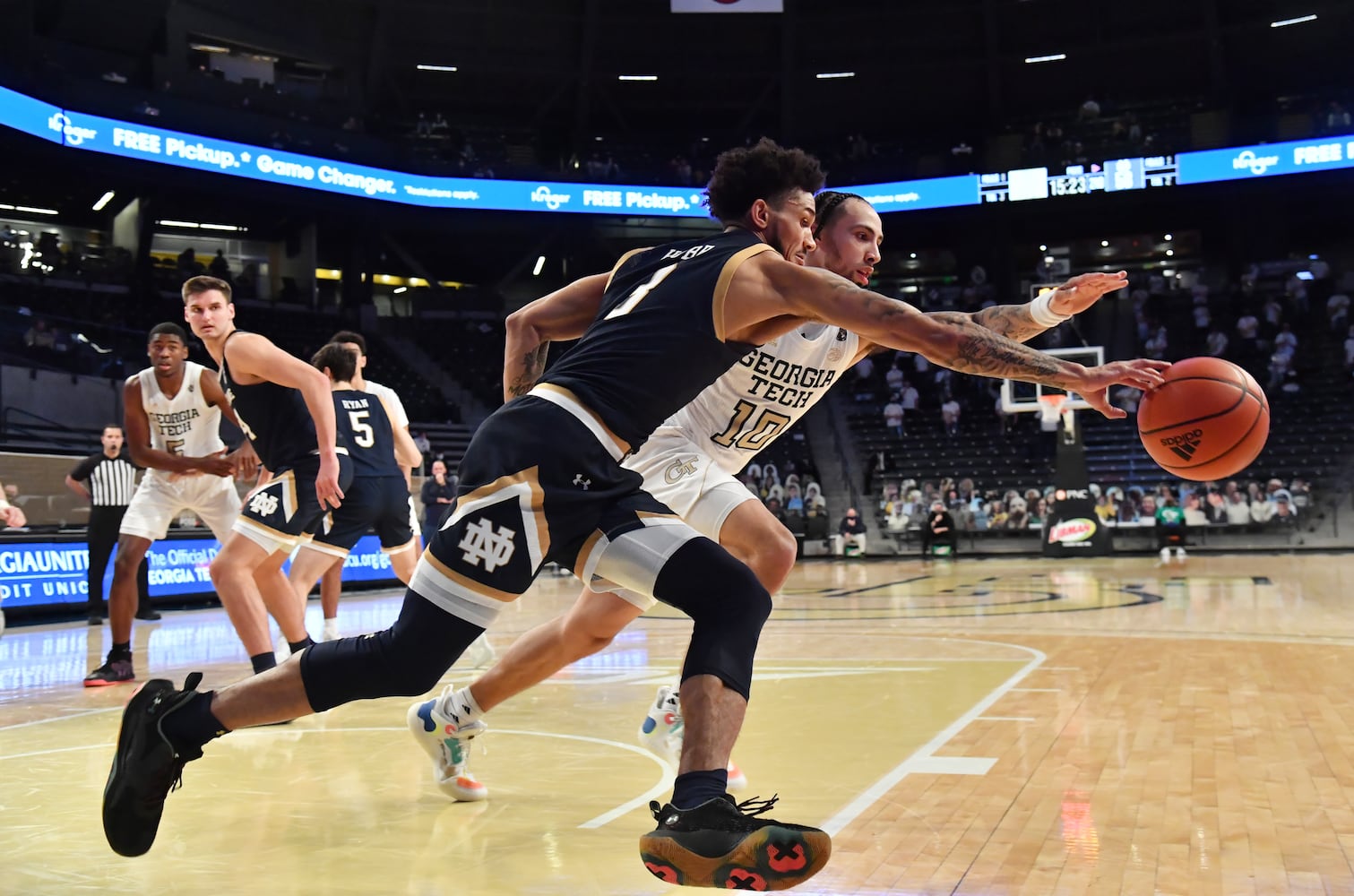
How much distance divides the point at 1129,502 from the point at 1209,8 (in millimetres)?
15320

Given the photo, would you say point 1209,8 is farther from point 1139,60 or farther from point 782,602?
point 782,602

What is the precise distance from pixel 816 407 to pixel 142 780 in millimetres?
27912

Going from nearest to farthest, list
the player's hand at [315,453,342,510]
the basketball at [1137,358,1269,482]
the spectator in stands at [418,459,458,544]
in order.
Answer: the basketball at [1137,358,1269,482] < the player's hand at [315,453,342,510] < the spectator in stands at [418,459,458,544]

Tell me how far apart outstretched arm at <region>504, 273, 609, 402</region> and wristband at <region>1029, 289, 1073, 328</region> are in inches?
60.4

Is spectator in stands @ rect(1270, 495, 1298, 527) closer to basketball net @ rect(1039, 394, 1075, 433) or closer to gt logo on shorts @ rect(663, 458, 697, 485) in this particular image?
basketball net @ rect(1039, 394, 1075, 433)

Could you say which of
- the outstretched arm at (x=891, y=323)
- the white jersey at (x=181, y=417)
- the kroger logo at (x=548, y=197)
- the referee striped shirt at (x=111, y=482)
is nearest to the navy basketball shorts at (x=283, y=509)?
the white jersey at (x=181, y=417)

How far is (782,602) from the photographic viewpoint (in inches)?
515

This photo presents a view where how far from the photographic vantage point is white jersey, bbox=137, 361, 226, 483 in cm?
674

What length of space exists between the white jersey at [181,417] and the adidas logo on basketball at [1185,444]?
5.37 metres

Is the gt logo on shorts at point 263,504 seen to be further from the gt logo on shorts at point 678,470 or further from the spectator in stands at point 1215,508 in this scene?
the spectator in stands at point 1215,508

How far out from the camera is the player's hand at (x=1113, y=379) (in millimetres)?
2781

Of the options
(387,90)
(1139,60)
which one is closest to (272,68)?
(387,90)

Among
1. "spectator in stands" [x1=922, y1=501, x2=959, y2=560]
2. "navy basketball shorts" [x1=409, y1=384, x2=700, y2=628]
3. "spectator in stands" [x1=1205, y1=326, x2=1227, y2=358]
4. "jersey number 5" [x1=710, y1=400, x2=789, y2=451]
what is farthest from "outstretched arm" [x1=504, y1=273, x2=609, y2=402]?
"spectator in stands" [x1=1205, y1=326, x2=1227, y2=358]

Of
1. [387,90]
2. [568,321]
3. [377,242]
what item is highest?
[387,90]
